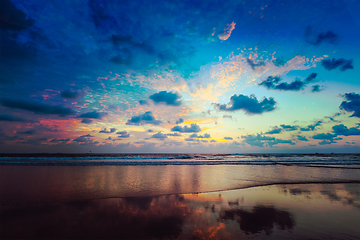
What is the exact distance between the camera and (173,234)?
4.19 metres

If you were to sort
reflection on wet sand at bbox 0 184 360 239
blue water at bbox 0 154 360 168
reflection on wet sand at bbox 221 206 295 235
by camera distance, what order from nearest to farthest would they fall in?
1. reflection on wet sand at bbox 0 184 360 239
2. reflection on wet sand at bbox 221 206 295 235
3. blue water at bbox 0 154 360 168

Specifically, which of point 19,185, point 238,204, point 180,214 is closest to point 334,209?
point 238,204

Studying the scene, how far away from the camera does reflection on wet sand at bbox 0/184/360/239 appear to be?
4234 millimetres

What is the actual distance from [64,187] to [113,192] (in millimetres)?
3126

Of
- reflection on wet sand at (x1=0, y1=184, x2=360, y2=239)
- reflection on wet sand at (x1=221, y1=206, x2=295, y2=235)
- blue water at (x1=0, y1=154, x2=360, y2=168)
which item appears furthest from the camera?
blue water at (x1=0, y1=154, x2=360, y2=168)

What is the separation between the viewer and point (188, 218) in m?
5.14

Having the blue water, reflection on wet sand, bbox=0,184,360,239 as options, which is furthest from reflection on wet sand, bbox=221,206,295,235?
the blue water

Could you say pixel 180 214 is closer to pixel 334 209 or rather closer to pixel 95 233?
pixel 95 233

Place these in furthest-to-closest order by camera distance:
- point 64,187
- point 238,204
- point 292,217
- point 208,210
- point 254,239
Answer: point 64,187 → point 238,204 → point 208,210 → point 292,217 → point 254,239

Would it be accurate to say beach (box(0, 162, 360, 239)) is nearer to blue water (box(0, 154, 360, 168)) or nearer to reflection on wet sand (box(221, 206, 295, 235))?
reflection on wet sand (box(221, 206, 295, 235))

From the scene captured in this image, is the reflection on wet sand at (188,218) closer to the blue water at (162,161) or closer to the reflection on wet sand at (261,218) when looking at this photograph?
the reflection on wet sand at (261,218)

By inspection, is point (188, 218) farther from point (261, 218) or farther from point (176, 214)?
point (261, 218)

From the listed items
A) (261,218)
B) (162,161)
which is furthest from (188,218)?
(162,161)

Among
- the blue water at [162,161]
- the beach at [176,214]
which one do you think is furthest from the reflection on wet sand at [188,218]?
the blue water at [162,161]
